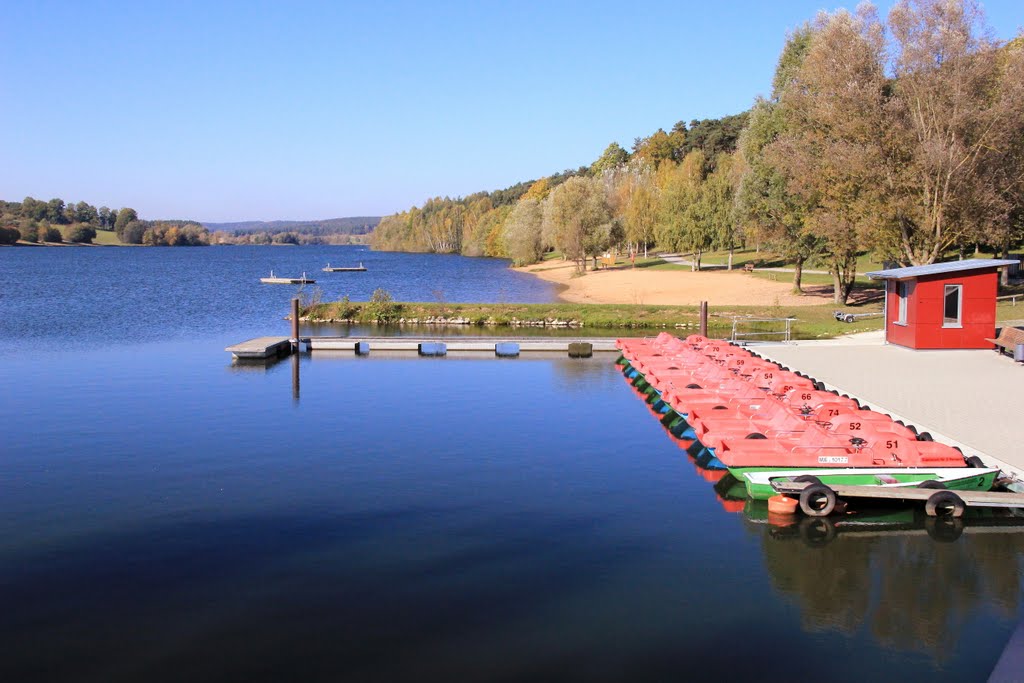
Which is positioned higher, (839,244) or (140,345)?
(839,244)

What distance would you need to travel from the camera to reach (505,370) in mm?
30734

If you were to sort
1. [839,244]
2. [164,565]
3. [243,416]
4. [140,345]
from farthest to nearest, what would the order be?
[839,244], [140,345], [243,416], [164,565]

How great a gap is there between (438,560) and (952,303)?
2186 cm

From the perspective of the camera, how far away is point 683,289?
59000 millimetres

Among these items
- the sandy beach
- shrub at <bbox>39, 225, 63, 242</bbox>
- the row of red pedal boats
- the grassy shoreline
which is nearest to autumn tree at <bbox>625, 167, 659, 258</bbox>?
the sandy beach

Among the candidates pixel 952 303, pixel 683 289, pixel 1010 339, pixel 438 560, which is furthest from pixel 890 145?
pixel 438 560

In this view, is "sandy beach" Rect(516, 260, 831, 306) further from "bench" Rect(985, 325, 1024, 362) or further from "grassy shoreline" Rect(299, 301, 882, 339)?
"bench" Rect(985, 325, 1024, 362)

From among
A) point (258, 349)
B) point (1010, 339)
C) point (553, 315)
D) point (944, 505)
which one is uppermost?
point (1010, 339)

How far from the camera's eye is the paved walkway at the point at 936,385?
1698cm

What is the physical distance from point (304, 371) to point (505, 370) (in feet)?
21.5

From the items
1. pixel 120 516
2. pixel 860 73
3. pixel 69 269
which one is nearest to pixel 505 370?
pixel 120 516

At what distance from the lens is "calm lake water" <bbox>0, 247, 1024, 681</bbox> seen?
33.1 feet

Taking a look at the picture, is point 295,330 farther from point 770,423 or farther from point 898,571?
point 898,571

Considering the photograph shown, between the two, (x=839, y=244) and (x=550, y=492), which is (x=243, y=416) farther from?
(x=839, y=244)
